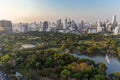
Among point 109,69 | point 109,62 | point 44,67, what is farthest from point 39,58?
point 109,62

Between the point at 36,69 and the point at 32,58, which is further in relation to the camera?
the point at 32,58

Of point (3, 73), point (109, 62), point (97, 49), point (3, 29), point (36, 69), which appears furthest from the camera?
point (3, 29)

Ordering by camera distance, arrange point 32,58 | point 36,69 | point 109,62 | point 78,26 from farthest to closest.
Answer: point 78,26 < point 109,62 < point 32,58 < point 36,69

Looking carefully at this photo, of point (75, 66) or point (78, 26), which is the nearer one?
point (75, 66)

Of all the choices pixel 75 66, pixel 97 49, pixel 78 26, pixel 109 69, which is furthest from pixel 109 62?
pixel 78 26

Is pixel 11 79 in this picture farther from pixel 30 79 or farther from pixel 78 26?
pixel 78 26

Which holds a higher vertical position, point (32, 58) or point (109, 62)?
point (32, 58)

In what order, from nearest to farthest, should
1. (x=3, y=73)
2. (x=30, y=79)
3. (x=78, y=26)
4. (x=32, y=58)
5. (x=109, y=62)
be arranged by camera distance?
(x=30, y=79)
(x=3, y=73)
(x=32, y=58)
(x=109, y=62)
(x=78, y=26)

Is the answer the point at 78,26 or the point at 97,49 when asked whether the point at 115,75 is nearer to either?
the point at 97,49

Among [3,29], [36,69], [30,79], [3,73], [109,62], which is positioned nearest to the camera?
[30,79]
